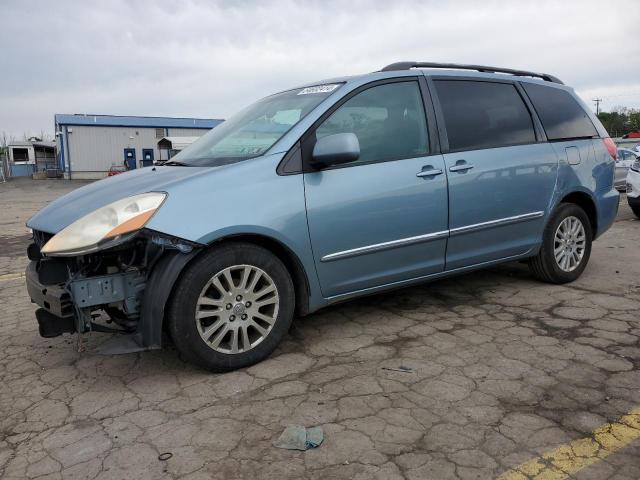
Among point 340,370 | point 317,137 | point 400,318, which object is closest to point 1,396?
point 340,370

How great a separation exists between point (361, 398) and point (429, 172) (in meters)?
1.65

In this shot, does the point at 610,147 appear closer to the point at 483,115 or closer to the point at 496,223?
the point at 483,115

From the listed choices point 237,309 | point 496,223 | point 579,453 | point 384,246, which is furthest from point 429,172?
point 579,453

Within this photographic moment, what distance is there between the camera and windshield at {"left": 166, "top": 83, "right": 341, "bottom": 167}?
340 cm

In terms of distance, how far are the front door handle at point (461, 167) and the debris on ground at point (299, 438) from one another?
2.11 metres

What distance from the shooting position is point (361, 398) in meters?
2.74

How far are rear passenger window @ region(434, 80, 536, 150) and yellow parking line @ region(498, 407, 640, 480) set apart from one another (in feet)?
6.97

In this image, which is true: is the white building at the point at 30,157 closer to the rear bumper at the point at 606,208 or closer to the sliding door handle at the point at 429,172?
the rear bumper at the point at 606,208

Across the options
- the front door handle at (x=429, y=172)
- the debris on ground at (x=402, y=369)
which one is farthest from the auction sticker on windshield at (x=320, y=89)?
the debris on ground at (x=402, y=369)

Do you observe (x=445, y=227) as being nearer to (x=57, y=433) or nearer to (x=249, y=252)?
(x=249, y=252)

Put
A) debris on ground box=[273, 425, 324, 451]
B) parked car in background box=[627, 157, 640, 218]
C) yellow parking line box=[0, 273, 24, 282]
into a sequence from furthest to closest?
parked car in background box=[627, 157, 640, 218], yellow parking line box=[0, 273, 24, 282], debris on ground box=[273, 425, 324, 451]

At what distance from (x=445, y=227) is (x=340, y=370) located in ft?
4.30

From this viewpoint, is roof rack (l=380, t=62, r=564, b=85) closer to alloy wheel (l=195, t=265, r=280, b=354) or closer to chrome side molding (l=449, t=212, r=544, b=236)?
chrome side molding (l=449, t=212, r=544, b=236)

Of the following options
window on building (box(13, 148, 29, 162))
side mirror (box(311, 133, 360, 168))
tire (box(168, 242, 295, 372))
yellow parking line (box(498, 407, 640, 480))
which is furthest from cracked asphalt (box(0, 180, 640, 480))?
window on building (box(13, 148, 29, 162))
